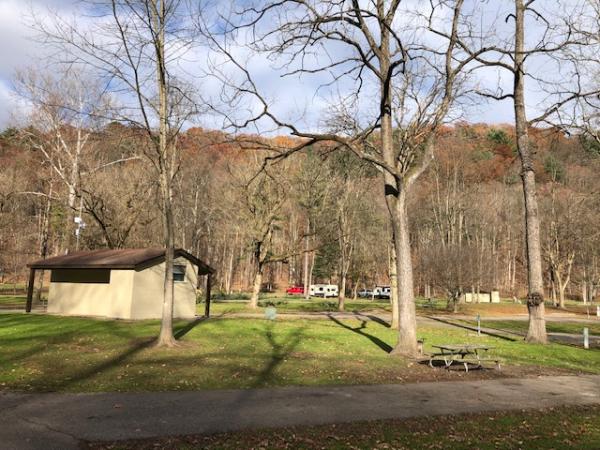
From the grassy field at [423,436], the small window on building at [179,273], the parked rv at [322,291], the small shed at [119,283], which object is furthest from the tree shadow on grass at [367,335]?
the parked rv at [322,291]

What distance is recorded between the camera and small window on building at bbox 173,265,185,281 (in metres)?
23.5

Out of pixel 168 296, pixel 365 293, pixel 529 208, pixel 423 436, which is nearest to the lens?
pixel 423 436

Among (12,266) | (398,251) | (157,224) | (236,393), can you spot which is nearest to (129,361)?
(236,393)

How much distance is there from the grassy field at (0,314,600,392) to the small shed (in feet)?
9.09

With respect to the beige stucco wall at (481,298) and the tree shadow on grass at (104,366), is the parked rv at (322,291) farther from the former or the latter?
the tree shadow on grass at (104,366)

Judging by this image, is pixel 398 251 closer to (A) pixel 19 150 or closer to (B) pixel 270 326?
(B) pixel 270 326

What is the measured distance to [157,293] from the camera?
22328 millimetres

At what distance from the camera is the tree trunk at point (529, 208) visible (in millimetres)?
16844

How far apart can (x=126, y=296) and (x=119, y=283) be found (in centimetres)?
73

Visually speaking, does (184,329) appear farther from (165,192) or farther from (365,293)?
(365,293)

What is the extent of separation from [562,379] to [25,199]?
2355 inches

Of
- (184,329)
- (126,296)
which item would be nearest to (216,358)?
(184,329)

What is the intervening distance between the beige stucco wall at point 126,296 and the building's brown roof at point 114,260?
0.41 meters

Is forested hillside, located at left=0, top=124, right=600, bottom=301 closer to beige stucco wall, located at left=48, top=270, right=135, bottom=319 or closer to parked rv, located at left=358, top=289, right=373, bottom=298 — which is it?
parked rv, located at left=358, top=289, right=373, bottom=298
